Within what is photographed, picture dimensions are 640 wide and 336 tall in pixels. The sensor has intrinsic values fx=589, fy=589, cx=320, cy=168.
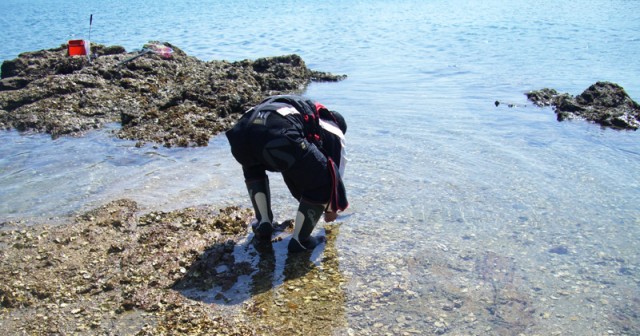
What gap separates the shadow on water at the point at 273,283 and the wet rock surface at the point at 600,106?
6563 mm

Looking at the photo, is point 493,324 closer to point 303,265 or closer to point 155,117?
point 303,265

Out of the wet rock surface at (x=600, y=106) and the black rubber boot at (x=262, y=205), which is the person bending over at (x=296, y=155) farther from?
the wet rock surface at (x=600, y=106)

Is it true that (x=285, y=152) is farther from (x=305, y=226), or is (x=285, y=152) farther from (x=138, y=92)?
(x=138, y=92)

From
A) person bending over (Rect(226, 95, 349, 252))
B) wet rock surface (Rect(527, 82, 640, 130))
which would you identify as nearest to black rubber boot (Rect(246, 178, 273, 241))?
person bending over (Rect(226, 95, 349, 252))

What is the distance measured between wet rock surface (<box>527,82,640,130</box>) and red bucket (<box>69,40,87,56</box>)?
956 cm

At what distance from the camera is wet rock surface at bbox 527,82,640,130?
9875 millimetres

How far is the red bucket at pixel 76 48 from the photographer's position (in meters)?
12.8

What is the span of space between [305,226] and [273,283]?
1.99 feet

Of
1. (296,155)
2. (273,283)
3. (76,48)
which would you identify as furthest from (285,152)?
(76,48)

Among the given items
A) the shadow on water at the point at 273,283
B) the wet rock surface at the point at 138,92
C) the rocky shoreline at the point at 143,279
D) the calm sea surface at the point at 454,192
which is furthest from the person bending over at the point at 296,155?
the wet rock surface at the point at 138,92

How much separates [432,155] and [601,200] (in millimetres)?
2283

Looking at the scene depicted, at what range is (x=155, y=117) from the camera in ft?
32.0

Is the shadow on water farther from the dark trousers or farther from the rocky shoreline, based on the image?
Answer: the dark trousers

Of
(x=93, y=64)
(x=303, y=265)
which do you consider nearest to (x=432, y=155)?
(x=303, y=265)
